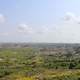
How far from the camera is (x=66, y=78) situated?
5066cm

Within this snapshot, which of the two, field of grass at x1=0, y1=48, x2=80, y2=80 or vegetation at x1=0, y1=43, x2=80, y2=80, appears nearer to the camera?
field of grass at x1=0, y1=48, x2=80, y2=80

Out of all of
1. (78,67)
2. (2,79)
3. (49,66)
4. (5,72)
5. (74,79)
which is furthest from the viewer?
(49,66)

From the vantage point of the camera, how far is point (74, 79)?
164ft

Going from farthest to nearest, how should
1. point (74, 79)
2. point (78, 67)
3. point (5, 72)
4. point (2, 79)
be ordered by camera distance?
point (78, 67), point (5, 72), point (2, 79), point (74, 79)

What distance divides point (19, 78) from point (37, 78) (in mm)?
4133

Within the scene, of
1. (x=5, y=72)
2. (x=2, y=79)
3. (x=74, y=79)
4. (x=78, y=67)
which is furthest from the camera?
(x=78, y=67)

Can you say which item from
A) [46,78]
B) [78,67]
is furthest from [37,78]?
[78,67]

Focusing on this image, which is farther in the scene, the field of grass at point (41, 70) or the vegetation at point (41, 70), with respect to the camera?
the vegetation at point (41, 70)

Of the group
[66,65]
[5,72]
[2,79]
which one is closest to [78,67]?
[66,65]

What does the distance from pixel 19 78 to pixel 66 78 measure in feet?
34.8

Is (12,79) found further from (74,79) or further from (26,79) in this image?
(74,79)

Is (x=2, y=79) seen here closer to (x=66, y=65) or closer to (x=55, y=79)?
(x=55, y=79)

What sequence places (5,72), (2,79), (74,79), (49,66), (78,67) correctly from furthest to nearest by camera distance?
(49,66)
(78,67)
(5,72)
(2,79)
(74,79)

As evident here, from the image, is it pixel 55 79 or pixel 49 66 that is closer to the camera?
pixel 55 79
